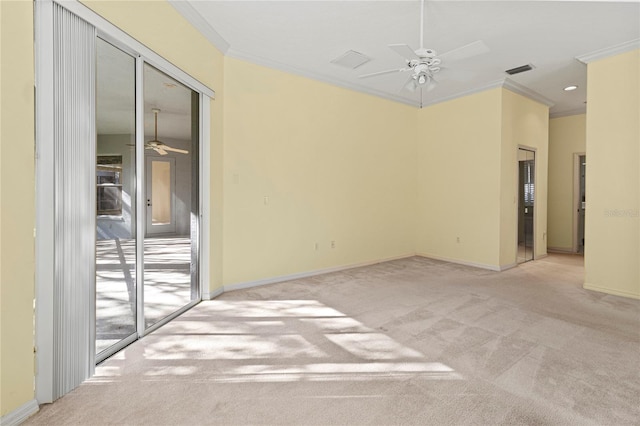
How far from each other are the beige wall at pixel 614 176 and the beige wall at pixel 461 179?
128cm

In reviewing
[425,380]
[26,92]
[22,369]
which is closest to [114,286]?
[22,369]

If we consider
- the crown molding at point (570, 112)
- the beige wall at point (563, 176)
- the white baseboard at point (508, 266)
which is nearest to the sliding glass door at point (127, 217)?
the white baseboard at point (508, 266)

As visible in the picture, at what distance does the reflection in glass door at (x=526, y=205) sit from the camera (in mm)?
6137

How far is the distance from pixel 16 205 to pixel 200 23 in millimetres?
2668

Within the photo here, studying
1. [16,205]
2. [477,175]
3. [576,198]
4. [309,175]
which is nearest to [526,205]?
[477,175]

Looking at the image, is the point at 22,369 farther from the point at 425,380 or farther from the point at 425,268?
the point at 425,268

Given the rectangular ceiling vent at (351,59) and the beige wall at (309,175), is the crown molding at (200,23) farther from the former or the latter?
the rectangular ceiling vent at (351,59)

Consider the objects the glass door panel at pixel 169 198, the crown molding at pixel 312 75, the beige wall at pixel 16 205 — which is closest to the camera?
the beige wall at pixel 16 205

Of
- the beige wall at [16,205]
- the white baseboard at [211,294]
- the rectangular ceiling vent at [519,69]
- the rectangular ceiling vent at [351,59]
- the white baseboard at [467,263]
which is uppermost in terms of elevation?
the rectangular ceiling vent at [519,69]

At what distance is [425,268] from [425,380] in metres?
3.61

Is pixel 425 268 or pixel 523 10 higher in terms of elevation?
pixel 523 10

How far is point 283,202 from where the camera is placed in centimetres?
471

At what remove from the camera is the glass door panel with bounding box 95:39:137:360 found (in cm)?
258

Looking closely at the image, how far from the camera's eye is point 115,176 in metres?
3.32
